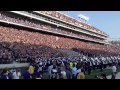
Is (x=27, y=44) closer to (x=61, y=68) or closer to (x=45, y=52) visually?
(x=45, y=52)

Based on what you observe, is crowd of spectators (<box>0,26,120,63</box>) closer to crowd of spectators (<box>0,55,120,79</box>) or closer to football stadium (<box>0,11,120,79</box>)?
football stadium (<box>0,11,120,79</box>)

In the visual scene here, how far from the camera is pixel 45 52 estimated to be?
27.2m

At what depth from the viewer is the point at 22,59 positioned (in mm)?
21203

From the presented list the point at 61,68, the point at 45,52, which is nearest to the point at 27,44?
the point at 45,52

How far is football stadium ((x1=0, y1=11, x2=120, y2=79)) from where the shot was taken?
12.9 meters

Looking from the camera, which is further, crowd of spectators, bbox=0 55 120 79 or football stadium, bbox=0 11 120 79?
football stadium, bbox=0 11 120 79

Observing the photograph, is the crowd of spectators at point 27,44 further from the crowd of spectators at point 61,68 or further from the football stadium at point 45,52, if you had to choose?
the crowd of spectators at point 61,68

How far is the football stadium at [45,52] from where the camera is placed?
12930mm

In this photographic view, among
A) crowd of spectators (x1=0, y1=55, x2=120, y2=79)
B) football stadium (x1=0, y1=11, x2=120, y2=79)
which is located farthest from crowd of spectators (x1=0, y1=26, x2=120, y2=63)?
crowd of spectators (x1=0, y1=55, x2=120, y2=79)

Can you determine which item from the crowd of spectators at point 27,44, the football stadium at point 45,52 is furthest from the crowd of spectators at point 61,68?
the crowd of spectators at point 27,44
